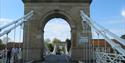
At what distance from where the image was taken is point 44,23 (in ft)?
81.1

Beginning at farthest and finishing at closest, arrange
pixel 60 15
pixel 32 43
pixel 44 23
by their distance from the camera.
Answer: pixel 60 15 → pixel 44 23 → pixel 32 43

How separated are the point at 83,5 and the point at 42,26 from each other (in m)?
3.85

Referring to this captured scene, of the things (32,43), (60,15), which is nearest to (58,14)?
(60,15)

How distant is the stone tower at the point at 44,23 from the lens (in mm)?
23938

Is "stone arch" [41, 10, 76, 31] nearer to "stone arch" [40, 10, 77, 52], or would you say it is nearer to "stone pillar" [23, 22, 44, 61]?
"stone arch" [40, 10, 77, 52]

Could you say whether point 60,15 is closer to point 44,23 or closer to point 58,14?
point 58,14

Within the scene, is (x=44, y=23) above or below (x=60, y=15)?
below

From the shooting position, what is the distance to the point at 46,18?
2473 centimetres

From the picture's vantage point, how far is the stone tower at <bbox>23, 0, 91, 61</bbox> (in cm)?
2394

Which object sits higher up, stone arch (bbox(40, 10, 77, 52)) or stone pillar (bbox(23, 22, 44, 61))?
stone arch (bbox(40, 10, 77, 52))

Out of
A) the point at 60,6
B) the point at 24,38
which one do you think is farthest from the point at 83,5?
the point at 24,38

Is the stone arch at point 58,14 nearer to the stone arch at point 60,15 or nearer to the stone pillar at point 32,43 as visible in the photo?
the stone arch at point 60,15

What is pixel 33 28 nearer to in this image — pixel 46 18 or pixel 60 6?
pixel 46 18

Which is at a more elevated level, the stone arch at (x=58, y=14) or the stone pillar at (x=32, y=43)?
the stone arch at (x=58, y=14)
